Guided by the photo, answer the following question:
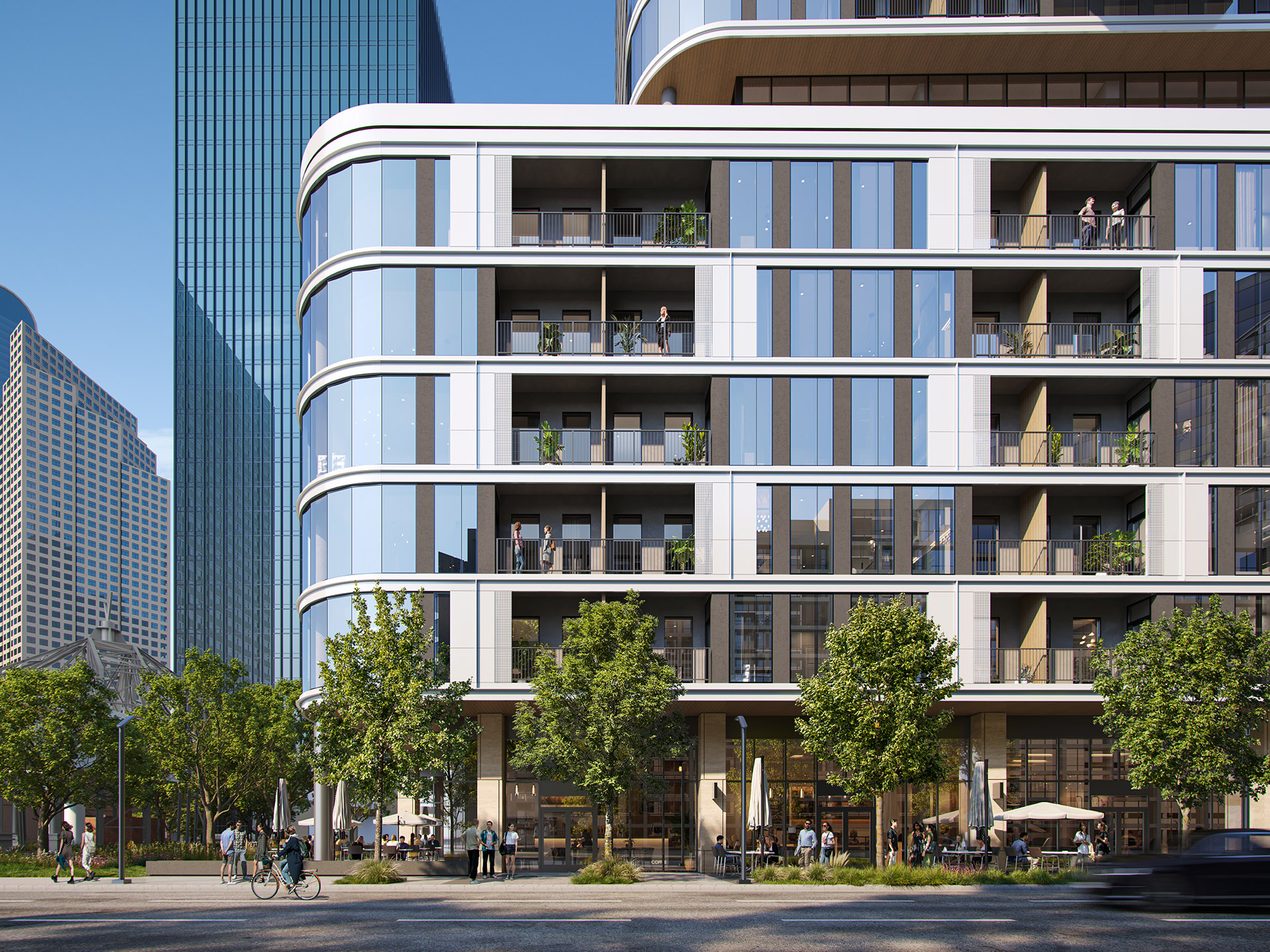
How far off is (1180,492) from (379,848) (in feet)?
94.2

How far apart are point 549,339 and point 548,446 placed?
153 inches

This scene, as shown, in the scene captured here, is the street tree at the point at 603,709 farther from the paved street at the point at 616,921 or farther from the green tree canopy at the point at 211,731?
the green tree canopy at the point at 211,731

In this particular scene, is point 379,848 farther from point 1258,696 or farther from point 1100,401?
point 1100,401

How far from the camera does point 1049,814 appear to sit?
115 feet

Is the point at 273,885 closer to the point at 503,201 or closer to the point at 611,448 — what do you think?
the point at 611,448

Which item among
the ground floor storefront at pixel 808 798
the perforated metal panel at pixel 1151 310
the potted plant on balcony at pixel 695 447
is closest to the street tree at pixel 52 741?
the ground floor storefront at pixel 808 798

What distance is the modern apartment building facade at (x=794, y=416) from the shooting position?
3706 cm

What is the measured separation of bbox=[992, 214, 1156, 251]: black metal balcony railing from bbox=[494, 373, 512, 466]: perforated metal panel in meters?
17.8

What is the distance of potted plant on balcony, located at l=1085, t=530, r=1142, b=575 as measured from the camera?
1478 inches

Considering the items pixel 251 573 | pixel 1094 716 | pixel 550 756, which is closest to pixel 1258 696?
pixel 1094 716

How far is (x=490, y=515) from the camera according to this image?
37.2 m

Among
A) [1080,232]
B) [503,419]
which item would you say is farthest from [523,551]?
[1080,232]

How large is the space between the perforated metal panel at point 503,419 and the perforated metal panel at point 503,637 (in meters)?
4.63

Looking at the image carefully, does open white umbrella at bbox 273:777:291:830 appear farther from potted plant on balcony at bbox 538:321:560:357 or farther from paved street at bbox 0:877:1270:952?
potted plant on balcony at bbox 538:321:560:357
